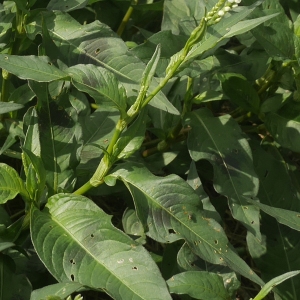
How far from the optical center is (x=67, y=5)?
5.77ft

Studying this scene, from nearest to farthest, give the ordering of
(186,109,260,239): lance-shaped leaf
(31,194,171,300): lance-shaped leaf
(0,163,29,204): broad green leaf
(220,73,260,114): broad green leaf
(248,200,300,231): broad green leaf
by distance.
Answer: (31,194,171,300): lance-shaped leaf, (0,163,29,204): broad green leaf, (248,200,300,231): broad green leaf, (186,109,260,239): lance-shaped leaf, (220,73,260,114): broad green leaf

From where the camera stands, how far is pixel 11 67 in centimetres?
138

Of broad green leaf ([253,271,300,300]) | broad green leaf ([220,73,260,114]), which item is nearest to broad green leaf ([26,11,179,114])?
broad green leaf ([220,73,260,114])

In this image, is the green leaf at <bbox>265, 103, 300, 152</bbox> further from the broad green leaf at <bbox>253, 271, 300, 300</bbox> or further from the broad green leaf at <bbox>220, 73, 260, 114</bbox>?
the broad green leaf at <bbox>253, 271, 300, 300</bbox>

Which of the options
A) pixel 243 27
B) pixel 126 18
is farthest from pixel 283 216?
pixel 126 18

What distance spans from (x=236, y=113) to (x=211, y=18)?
1102 mm

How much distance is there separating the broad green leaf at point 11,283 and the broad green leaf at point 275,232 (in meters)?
0.82

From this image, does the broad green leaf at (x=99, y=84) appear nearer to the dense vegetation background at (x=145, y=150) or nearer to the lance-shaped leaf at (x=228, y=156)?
the dense vegetation background at (x=145, y=150)

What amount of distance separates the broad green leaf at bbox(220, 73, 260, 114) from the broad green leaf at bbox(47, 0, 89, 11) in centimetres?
59

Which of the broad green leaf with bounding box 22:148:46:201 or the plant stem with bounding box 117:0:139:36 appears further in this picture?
the plant stem with bounding box 117:0:139:36

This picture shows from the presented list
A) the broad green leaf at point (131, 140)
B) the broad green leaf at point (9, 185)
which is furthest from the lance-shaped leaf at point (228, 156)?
the broad green leaf at point (9, 185)

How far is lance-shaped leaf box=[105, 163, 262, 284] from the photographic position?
4.92 ft

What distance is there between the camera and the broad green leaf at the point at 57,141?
1.67 metres

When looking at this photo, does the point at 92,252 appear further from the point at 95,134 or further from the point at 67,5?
the point at 67,5
